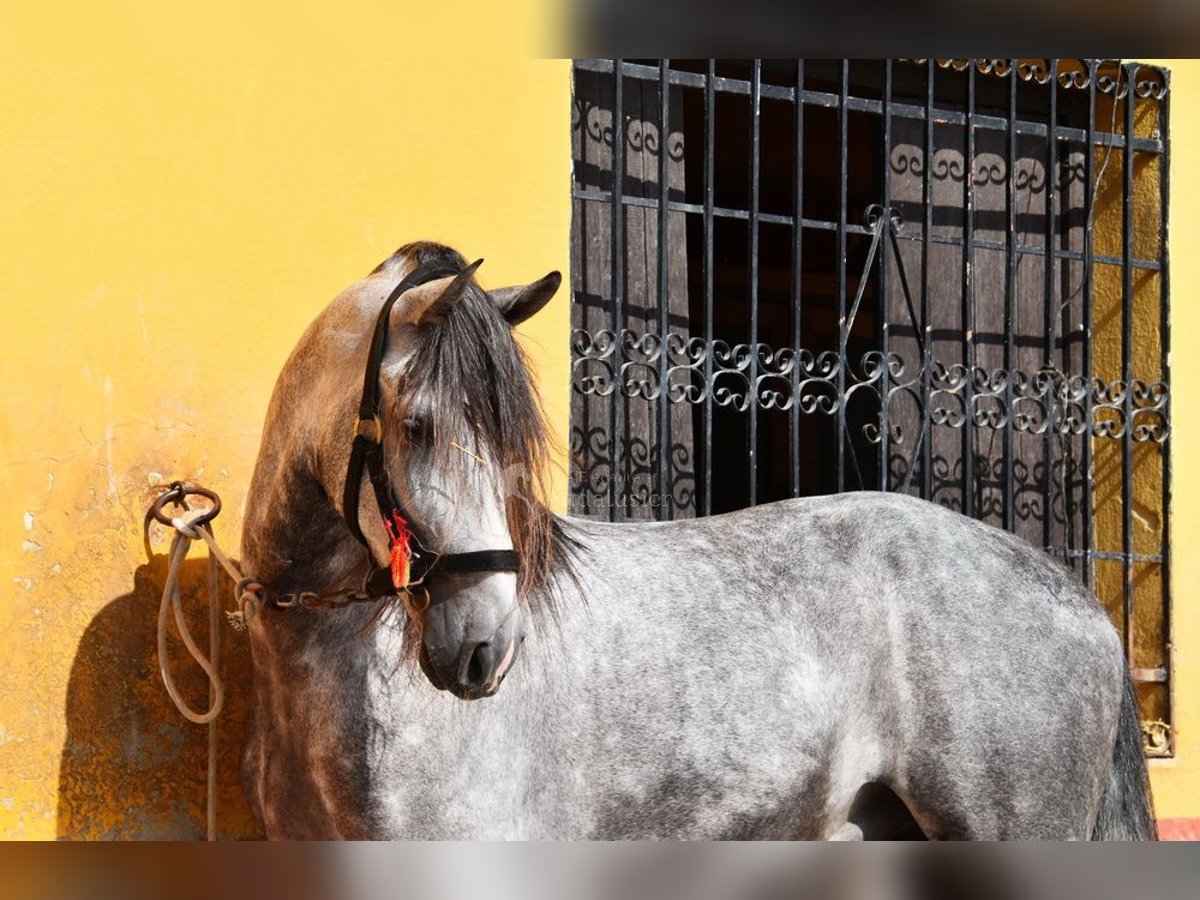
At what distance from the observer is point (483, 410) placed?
2.56m

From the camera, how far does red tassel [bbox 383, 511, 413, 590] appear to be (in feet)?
8.21

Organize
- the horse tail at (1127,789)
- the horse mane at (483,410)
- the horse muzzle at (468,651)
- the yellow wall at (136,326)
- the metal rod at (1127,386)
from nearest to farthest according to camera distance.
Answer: the horse muzzle at (468,651) < the horse mane at (483,410) < the yellow wall at (136,326) < the horse tail at (1127,789) < the metal rod at (1127,386)

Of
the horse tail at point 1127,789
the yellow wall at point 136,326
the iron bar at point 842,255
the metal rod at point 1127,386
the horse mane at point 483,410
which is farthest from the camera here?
the metal rod at point 1127,386

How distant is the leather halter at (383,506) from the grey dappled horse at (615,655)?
0.07 feet

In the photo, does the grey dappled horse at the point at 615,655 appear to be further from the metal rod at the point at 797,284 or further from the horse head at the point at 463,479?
the metal rod at the point at 797,284

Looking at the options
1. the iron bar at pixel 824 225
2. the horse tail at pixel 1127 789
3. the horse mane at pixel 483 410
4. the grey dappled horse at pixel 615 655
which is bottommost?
the horse tail at pixel 1127 789

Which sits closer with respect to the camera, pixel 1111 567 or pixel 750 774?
pixel 750 774

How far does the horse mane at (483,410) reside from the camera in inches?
100

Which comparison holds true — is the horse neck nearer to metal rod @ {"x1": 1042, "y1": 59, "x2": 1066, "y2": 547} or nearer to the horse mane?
the horse mane

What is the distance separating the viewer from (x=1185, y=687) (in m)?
5.34

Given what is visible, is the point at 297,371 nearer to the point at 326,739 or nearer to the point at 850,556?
the point at 326,739

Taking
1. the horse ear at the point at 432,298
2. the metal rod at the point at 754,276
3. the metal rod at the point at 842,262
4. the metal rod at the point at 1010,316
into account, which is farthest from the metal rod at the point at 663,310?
the horse ear at the point at 432,298
